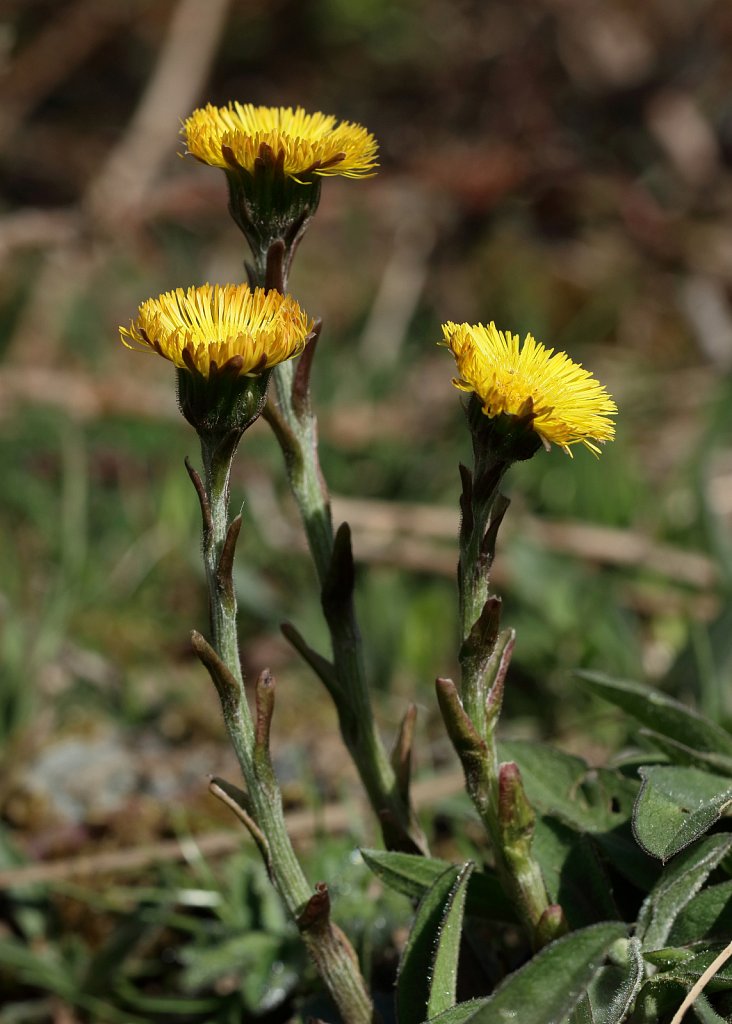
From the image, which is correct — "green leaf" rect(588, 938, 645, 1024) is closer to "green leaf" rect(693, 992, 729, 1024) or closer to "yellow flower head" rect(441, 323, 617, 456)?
"green leaf" rect(693, 992, 729, 1024)

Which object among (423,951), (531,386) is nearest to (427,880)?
(423,951)

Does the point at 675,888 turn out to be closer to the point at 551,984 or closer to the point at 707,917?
the point at 707,917

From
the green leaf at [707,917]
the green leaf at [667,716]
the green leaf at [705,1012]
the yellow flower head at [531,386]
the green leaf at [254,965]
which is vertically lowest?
the green leaf at [254,965]

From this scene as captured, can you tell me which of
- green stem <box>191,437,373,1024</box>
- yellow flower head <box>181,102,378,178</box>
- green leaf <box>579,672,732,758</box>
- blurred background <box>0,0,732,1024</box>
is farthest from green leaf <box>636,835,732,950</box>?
yellow flower head <box>181,102,378,178</box>

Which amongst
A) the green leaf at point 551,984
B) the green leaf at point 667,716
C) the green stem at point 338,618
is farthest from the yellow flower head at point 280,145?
the green leaf at point 551,984

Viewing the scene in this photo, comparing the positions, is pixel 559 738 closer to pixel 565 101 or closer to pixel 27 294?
pixel 27 294

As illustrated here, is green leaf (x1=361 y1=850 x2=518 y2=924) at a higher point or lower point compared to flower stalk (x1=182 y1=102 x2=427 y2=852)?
lower

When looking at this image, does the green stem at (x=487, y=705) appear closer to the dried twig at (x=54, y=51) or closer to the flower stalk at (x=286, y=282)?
the flower stalk at (x=286, y=282)
